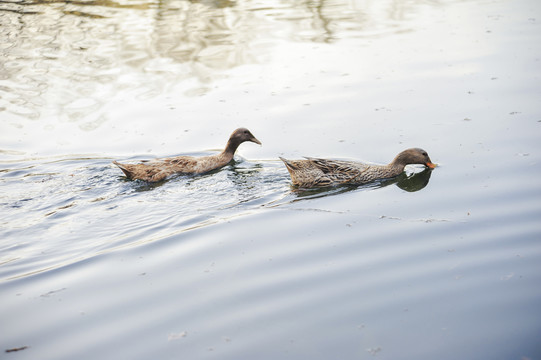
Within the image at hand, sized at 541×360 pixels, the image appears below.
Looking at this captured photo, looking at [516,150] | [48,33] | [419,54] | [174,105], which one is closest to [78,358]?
[516,150]

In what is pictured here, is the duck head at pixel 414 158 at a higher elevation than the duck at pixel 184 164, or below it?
higher

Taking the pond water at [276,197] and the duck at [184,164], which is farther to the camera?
the duck at [184,164]

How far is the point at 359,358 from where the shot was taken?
4703 millimetres

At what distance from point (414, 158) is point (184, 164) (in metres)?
3.44

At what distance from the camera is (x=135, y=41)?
52.3 feet

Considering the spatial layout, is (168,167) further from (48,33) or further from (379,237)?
(48,33)

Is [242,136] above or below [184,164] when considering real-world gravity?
above

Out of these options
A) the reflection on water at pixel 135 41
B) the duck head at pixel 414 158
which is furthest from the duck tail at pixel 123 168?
the duck head at pixel 414 158

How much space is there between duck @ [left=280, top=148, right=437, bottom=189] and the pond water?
234mm

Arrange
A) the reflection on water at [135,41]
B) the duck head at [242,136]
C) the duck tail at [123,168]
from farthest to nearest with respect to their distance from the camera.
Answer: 1. the reflection on water at [135,41]
2. the duck head at [242,136]
3. the duck tail at [123,168]

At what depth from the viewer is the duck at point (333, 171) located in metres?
8.43

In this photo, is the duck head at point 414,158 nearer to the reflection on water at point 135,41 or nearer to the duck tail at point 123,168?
the duck tail at point 123,168

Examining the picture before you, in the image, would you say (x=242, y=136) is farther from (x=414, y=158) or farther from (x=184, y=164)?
(x=414, y=158)

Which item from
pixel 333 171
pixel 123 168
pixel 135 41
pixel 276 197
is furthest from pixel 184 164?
pixel 135 41
